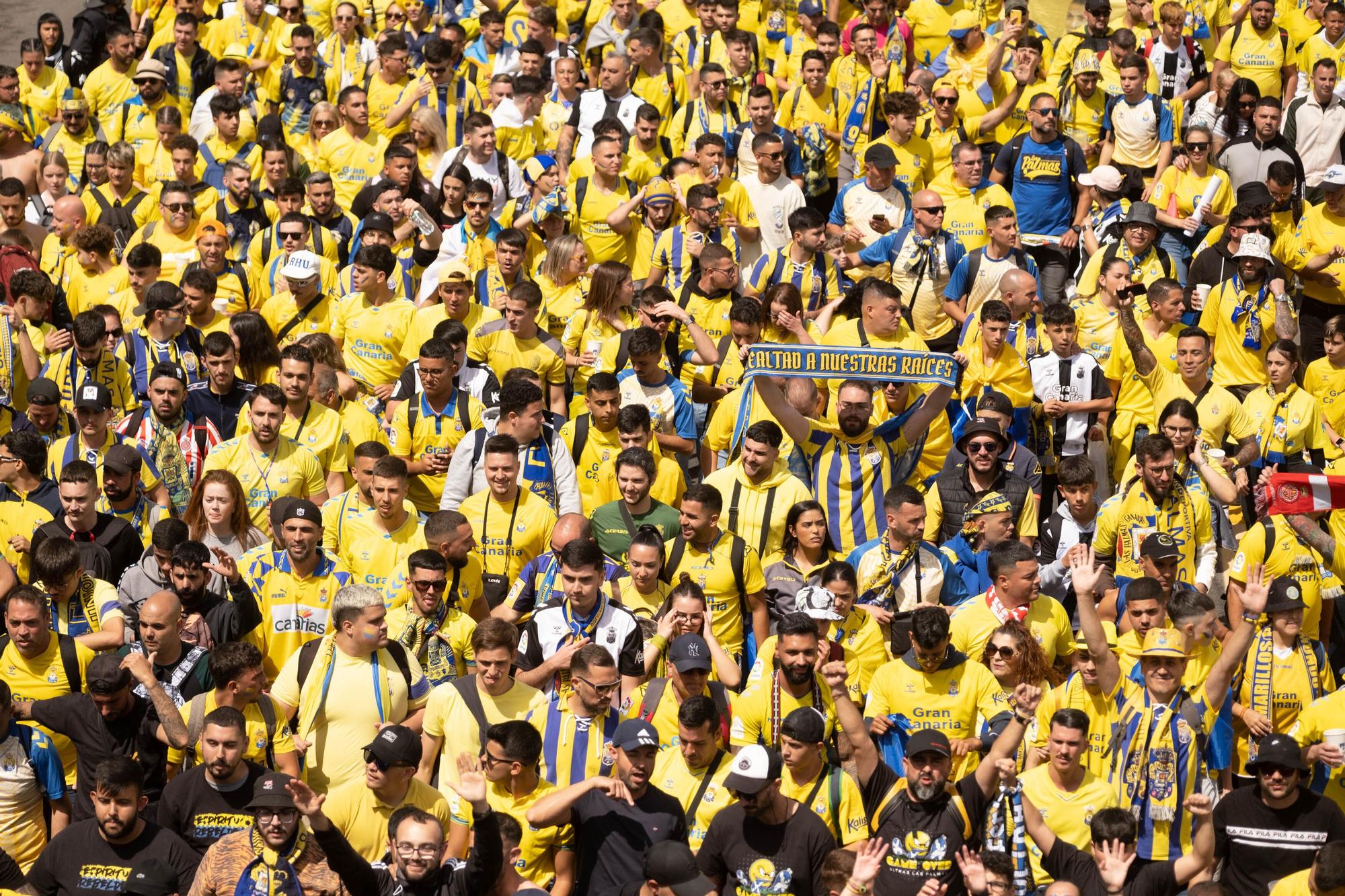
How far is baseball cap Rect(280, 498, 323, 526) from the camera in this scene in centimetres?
1040

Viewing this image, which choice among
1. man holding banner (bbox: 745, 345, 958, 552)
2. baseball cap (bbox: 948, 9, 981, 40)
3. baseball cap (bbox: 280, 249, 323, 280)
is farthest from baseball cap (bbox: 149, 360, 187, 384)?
baseball cap (bbox: 948, 9, 981, 40)

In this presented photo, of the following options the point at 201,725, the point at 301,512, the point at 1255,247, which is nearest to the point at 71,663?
the point at 201,725

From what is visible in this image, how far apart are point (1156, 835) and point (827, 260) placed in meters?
5.79

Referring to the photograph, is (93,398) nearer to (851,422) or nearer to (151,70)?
(851,422)

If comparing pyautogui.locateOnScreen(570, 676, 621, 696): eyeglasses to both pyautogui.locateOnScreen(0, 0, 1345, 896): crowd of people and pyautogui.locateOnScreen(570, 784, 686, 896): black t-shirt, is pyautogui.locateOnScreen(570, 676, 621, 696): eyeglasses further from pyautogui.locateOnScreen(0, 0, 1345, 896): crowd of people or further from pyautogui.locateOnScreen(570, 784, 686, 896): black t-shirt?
pyautogui.locateOnScreen(570, 784, 686, 896): black t-shirt

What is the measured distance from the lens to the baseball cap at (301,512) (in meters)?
10.4

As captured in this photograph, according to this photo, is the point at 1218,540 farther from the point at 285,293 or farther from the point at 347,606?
the point at 285,293

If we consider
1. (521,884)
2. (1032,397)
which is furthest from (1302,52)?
(521,884)

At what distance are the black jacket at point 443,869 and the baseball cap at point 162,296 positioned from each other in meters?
5.61

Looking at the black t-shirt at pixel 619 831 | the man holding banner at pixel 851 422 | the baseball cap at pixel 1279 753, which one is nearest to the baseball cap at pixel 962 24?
the man holding banner at pixel 851 422

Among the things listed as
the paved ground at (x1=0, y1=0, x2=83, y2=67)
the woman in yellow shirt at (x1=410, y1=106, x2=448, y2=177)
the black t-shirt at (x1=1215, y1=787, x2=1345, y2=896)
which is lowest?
the black t-shirt at (x1=1215, y1=787, x2=1345, y2=896)

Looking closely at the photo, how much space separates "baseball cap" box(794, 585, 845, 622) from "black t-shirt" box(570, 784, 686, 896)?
1.40 metres

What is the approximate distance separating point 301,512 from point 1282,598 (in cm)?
534

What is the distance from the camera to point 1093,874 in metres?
8.65
